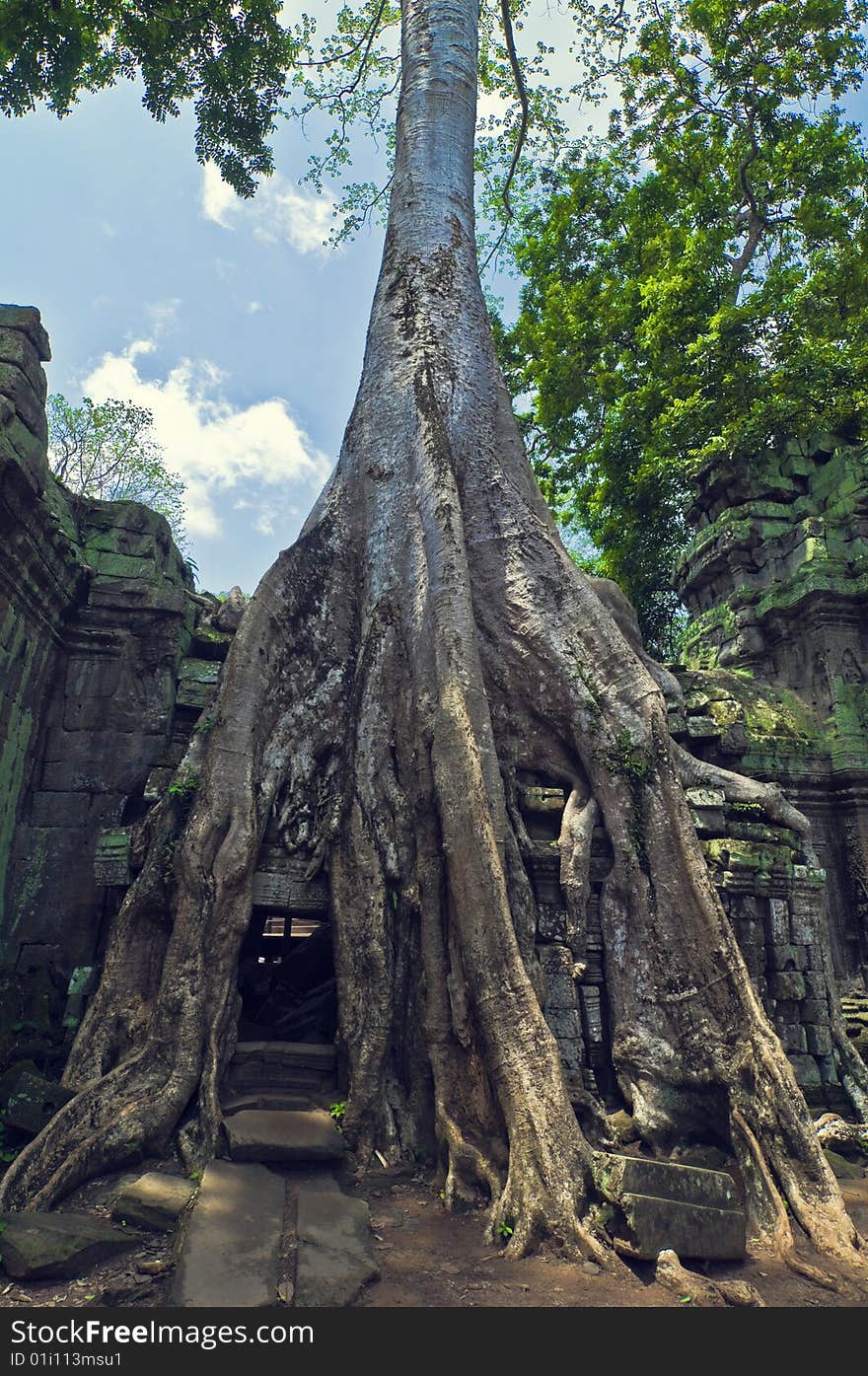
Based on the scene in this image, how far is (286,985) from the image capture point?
450 centimetres

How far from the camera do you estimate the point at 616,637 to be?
4.39 meters

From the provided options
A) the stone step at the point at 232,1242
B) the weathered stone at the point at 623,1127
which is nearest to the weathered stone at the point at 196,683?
the stone step at the point at 232,1242

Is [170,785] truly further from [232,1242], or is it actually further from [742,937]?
[742,937]

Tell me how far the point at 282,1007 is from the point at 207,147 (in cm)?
777

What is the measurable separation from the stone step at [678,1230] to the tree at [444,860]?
0.40ft

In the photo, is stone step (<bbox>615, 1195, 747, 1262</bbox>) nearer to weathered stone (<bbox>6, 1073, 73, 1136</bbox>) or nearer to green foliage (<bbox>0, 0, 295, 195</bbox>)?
weathered stone (<bbox>6, 1073, 73, 1136</bbox>)

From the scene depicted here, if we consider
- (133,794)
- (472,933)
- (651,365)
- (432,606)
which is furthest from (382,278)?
(651,365)

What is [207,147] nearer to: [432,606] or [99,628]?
[99,628]

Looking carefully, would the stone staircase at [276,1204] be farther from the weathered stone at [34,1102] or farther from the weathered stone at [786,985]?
the weathered stone at [786,985]

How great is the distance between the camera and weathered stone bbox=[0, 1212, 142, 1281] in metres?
2.24

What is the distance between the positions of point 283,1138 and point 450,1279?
0.91 meters

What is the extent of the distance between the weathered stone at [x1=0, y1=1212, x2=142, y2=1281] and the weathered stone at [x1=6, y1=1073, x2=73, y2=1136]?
0.59 m

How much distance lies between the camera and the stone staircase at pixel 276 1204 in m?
2.13

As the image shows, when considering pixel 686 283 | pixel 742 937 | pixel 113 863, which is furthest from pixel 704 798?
pixel 686 283
